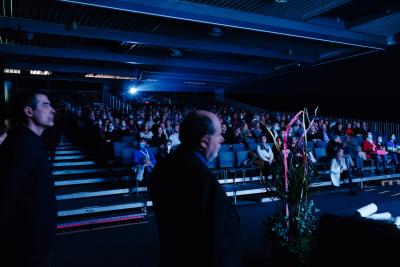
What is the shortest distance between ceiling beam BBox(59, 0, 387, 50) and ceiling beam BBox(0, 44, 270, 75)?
218 inches

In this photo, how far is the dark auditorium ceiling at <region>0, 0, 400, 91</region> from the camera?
6.91m

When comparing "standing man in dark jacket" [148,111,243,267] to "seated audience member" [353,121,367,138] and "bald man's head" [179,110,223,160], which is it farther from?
"seated audience member" [353,121,367,138]

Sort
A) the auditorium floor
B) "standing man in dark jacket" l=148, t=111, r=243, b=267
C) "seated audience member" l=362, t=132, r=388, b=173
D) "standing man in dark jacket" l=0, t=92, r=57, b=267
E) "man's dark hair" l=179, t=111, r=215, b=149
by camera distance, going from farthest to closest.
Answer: "seated audience member" l=362, t=132, r=388, b=173 → the auditorium floor → "standing man in dark jacket" l=0, t=92, r=57, b=267 → "man's dark hair" l=179, t=111, r=215, b=149 → "standing man in dark jacket" l=148, t=111, r=243, b=267

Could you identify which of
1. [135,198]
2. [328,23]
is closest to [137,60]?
[328,23]

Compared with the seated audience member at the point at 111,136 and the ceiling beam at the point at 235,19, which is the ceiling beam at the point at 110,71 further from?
the ceiling beam at the point at 235,19

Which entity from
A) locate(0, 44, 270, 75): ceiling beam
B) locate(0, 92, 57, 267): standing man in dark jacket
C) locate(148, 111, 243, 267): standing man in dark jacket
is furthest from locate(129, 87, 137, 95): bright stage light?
locate(148, 111, 243, 267): standing man in dark jacket

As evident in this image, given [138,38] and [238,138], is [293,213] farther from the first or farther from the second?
[138,38]

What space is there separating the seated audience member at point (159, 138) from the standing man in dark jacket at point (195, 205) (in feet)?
19.2

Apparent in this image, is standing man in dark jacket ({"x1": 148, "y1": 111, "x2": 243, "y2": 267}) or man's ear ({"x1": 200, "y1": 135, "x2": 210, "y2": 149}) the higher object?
man's ear ({"x1": 200, "y1": 135, "x2": 210, "y2": 149})

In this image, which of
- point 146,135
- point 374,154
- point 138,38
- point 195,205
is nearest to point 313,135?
point 374,154

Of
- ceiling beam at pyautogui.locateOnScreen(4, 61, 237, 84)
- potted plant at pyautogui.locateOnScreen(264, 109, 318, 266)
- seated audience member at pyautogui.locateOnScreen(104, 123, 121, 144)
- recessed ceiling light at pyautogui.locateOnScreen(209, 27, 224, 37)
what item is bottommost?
potted plant at pyautogui.locateOnScreen(264, 109, 318, 266)

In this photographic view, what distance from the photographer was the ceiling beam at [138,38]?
308 inches

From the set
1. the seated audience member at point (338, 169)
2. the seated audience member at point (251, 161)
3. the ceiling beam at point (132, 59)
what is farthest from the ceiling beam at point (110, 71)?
the seated audience member at point (338, 169)

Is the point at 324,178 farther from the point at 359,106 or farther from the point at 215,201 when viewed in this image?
the point at 215,201
